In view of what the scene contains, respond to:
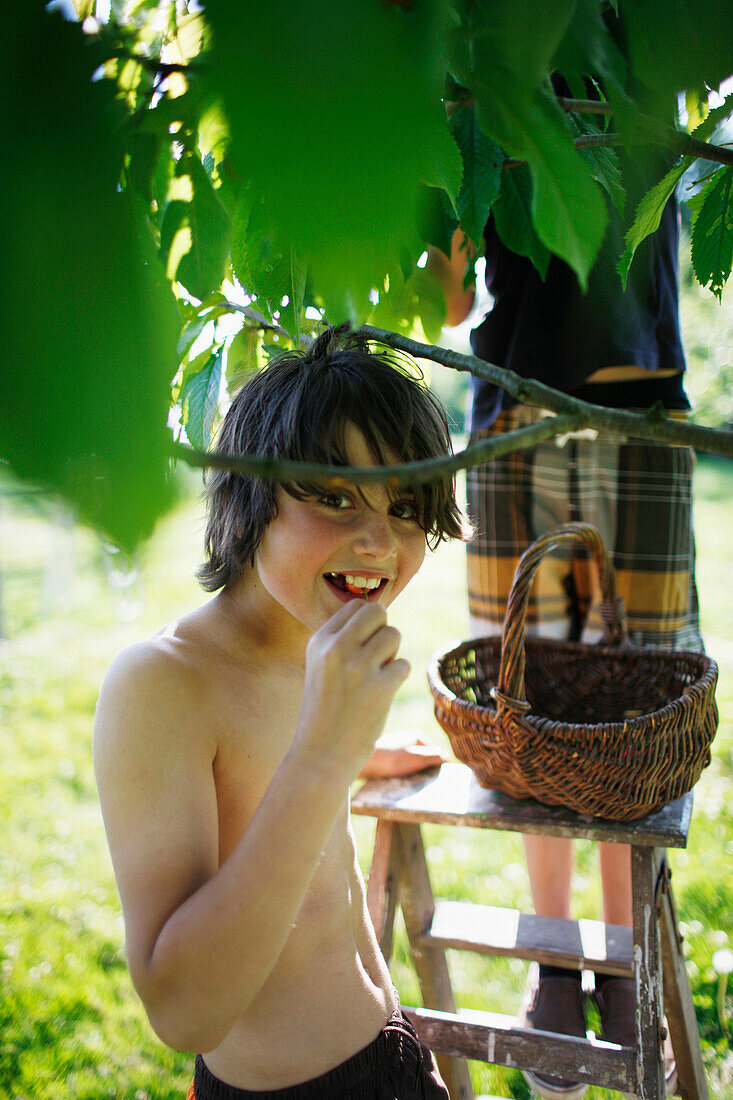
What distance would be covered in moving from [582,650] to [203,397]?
41.2 inches

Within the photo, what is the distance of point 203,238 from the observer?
16.5 inches

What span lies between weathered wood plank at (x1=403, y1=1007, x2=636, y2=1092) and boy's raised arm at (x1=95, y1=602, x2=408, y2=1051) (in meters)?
0.68

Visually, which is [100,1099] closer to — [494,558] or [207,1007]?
[207,1007]

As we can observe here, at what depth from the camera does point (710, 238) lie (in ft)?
Answer: 2.11

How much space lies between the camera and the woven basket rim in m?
1.12

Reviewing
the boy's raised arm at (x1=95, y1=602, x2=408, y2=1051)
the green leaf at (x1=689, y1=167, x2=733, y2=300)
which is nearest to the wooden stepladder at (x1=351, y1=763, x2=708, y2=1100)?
the boy's raised arm at (x1=95, y1=602, x2=408, y2=1051)

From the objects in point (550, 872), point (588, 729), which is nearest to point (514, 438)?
point (588, 729)

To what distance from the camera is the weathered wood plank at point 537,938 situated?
1447 mm

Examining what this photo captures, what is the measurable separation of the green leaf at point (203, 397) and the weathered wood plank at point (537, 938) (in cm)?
115

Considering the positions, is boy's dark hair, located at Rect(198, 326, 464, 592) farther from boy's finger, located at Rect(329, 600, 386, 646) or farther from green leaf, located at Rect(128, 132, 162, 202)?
green leaf, located at Rect(128, 132, 162, 202)

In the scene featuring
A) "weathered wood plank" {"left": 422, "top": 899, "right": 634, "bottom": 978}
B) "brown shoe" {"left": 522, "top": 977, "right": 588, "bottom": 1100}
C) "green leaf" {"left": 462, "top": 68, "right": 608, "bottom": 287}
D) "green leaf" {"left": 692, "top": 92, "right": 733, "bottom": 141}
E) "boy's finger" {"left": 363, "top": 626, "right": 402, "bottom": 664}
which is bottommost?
"brown shoe" {"left": 522, "top": 977, "right": 588, "bottom": 1100}

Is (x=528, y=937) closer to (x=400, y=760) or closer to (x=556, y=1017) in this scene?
(x=556, y=1017)

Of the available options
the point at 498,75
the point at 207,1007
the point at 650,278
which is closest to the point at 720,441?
the point at 498,75

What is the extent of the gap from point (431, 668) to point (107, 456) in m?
1.25
